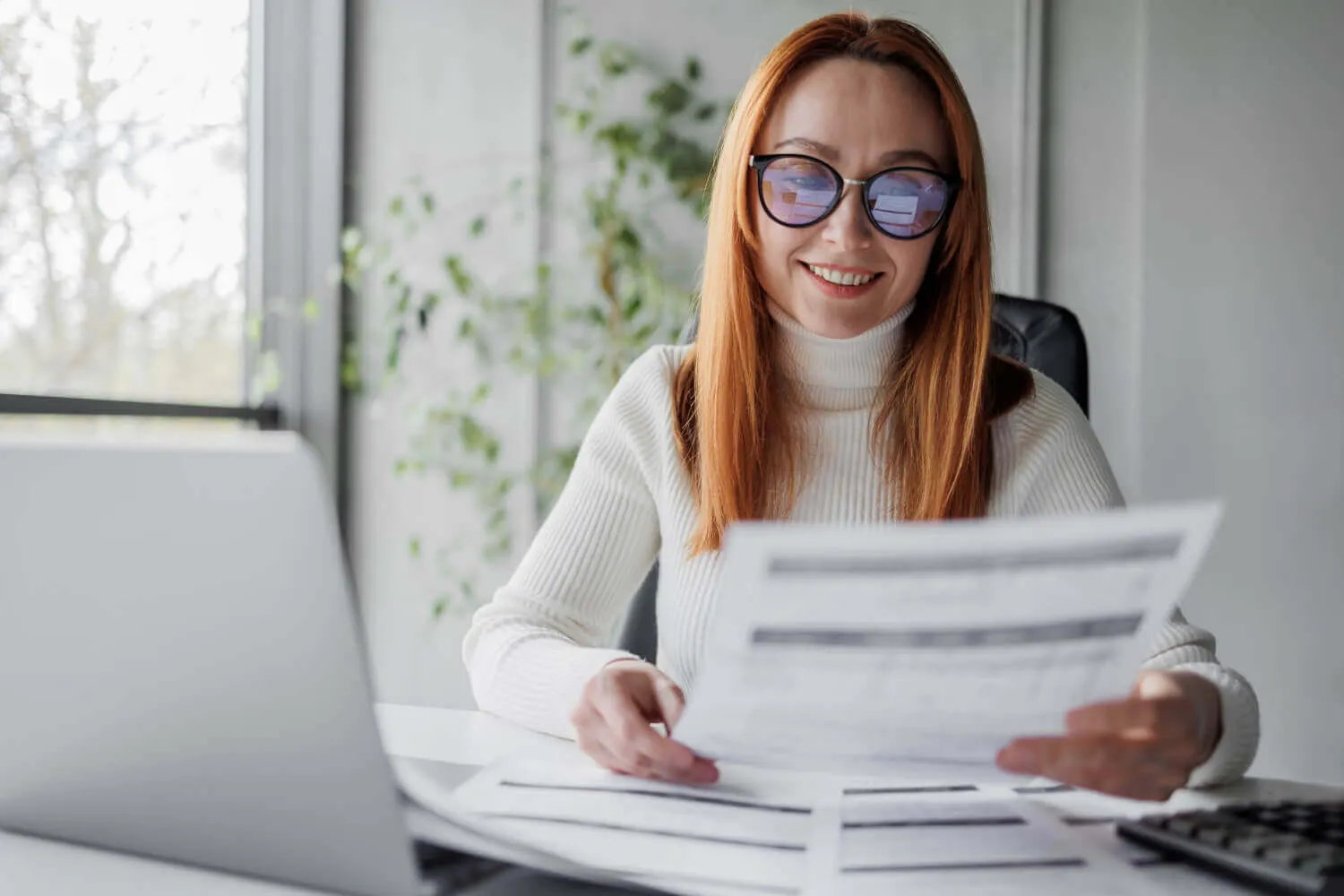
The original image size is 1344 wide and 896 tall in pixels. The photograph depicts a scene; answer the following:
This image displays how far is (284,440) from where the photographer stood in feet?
1.65

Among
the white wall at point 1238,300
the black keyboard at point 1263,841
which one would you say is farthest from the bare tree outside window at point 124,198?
the black keyboard at point 1263,841

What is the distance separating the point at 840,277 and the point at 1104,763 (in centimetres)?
71

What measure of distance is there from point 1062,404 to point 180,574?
3.38ft

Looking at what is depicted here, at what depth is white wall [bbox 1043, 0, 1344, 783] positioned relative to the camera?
2.46m

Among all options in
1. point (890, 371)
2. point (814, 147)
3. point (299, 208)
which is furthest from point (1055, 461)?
point (299, 208)

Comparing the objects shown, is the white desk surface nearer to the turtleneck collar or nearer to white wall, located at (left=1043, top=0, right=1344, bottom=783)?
the turtleneck collar

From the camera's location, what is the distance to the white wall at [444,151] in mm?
2764

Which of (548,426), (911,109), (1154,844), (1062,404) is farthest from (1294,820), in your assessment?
(548,426)

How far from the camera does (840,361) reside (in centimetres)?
132

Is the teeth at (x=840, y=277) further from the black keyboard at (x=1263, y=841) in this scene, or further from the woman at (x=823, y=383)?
the black keyboard at (x=1263, y=841)

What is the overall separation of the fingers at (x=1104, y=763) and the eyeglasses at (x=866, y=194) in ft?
2.18

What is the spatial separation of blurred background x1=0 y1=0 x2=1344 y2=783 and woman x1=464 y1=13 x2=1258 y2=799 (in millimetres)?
1348

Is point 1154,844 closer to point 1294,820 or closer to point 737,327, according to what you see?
point 1294,820

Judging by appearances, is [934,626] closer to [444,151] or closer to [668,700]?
[668,700]
